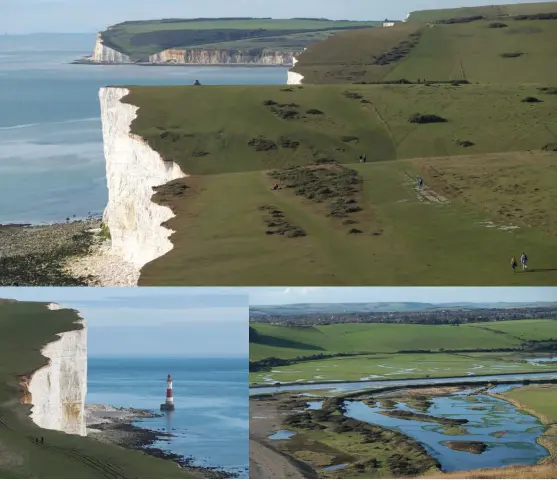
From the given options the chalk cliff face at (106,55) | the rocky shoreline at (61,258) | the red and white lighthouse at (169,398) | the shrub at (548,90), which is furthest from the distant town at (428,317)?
the chalk cliff face at (106,55)

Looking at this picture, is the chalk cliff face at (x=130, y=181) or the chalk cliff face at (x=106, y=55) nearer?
the chalk cliff face at (x=130, y=181)

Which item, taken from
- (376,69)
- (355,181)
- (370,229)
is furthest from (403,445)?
(376,69)

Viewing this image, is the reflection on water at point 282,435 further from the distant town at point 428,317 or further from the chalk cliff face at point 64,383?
the chalk cliff face at point 64,383

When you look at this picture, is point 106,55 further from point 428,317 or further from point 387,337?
point 428,317

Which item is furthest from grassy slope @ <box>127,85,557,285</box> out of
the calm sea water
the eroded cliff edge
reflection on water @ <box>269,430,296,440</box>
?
the eroded cliff edge

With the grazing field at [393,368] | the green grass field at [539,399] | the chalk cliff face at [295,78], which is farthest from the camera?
the chalk cliff face at [295,78]

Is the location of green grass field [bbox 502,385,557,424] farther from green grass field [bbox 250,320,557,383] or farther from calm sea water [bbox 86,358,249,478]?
calm sea water [bbox 86,358,249,478]
